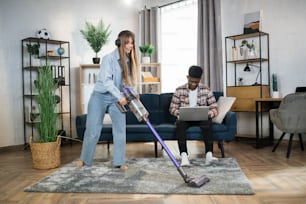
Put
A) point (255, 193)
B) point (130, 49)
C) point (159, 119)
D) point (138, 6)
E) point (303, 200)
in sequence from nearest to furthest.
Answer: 1. point (303, 200)
2. point (255, 193)
3. point (130, 49)
4. point (159, 119)
5. point (138, 6)

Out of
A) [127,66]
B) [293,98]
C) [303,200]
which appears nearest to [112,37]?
[127,66]

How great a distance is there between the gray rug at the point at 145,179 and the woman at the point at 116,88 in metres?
0.22

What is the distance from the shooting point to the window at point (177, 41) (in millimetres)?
5324

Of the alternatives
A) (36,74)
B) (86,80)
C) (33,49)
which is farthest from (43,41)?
(86,80)

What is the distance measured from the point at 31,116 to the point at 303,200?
3578 millimetres

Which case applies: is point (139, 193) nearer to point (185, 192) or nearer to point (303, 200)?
point (185, 192)

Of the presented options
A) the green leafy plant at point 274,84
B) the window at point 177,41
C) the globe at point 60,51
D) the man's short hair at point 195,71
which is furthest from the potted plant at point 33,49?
the green leafy plant at point 274,84

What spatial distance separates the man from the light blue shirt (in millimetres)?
699

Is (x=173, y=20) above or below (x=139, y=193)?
above

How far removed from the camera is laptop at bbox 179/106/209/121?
3.03 meters

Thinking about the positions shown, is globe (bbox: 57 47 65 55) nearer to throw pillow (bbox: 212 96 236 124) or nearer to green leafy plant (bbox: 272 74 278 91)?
throw pillow (bbox: 212 96 236 124)

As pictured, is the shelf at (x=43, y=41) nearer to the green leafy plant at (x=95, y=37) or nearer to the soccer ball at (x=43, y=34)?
the soccer ball at (x=43, y=34)

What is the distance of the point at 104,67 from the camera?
9.09 feet

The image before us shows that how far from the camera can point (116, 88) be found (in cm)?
270
